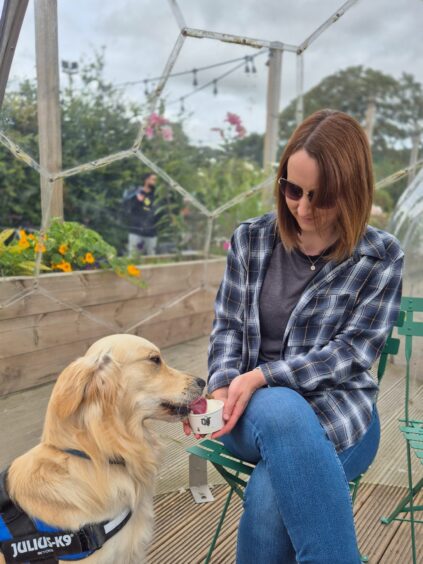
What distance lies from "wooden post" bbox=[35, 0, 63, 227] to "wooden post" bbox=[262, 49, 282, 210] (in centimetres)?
235

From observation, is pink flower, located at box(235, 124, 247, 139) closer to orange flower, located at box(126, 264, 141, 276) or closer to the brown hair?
orange flower, located at box(126, 264, 141, 276)

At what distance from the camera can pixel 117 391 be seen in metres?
1.49

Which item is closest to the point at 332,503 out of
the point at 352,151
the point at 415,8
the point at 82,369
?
the point at 82,369

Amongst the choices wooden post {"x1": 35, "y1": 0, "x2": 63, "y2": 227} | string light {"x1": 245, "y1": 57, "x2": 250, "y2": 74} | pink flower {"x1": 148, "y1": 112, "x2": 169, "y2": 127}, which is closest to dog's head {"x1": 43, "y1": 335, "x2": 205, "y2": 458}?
wooden post {"x1": 35, "y1": 0, "x2": 63, "y2": 227}

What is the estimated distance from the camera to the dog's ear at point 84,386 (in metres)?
1.41

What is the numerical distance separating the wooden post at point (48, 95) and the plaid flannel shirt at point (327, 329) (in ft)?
6.28

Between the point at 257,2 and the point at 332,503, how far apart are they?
12.7ft

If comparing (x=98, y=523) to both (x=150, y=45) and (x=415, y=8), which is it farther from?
(x=415, y=8)

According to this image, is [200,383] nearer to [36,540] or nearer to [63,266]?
[36,540]

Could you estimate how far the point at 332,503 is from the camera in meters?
1.24

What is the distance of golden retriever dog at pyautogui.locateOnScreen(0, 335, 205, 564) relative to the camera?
1.39 metres

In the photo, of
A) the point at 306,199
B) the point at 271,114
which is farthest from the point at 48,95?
the point at 271,114

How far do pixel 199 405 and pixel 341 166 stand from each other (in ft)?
2.73

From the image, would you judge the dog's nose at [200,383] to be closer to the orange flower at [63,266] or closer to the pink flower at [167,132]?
the orange flower at [63,266]
